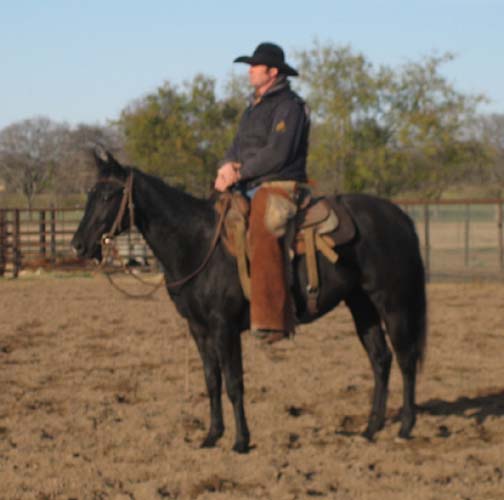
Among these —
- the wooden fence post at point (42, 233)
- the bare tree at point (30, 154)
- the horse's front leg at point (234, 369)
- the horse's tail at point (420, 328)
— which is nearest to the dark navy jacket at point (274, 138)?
the horse's front leg at point (234, 369)

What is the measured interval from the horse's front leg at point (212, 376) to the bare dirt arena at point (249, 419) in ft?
0.31

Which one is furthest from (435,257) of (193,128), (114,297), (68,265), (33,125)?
(33,125)

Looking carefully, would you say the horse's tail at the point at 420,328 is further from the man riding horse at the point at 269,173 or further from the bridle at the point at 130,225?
the bridle at the point at 130,225

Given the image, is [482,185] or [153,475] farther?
[482,185]

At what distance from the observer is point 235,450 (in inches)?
199

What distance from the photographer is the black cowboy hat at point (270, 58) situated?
5141mm

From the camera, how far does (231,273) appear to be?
5.13 m

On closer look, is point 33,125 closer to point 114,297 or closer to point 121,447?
point 114,297

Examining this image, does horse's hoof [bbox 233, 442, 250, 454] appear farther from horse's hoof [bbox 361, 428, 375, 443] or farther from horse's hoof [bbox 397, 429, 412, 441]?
horse's hoof [bbox 397, 429, 412, 441]

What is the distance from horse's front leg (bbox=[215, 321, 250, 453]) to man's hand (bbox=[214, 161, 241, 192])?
0.86 meters

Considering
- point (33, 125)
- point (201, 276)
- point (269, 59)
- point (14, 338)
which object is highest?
point (33, 125)

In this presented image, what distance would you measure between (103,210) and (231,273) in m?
0.87

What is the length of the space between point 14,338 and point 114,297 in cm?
410

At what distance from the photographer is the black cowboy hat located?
16.9 ft
